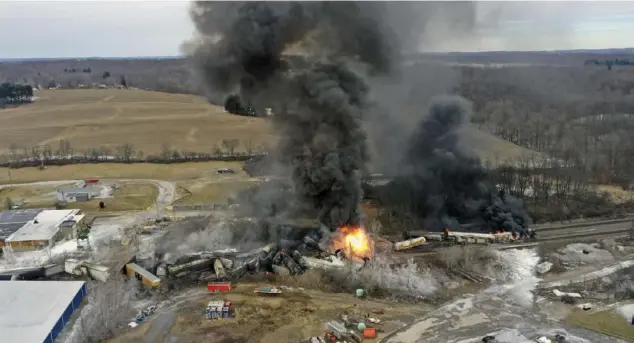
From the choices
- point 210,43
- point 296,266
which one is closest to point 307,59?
point 210,43

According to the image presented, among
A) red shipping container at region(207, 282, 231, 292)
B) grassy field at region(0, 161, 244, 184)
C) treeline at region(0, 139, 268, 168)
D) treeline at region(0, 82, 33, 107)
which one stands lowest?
red shipping container at region(207, 282, 231, 292)

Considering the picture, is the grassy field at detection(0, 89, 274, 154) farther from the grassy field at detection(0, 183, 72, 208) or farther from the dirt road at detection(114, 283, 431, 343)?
the dirt road at detection(114, 283, 431, 343)

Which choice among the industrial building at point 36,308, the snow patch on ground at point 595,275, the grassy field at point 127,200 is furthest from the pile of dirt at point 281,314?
the grassy field at point 127,200

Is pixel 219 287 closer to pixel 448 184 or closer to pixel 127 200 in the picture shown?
pixel 448 184

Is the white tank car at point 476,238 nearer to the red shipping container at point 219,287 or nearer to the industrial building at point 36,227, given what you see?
the red shipping container at point 219,287

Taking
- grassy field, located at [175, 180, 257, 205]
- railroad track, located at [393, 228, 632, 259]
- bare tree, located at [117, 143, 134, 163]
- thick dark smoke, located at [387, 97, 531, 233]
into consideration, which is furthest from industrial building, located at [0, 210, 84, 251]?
thick dark smoke, located at [387, 97, 531, 233]

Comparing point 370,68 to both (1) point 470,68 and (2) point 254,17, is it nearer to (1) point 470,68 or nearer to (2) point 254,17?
(2) point 254,17

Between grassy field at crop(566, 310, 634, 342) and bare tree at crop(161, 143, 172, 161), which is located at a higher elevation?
bare tree at crop(161, 143, 172, 161)
